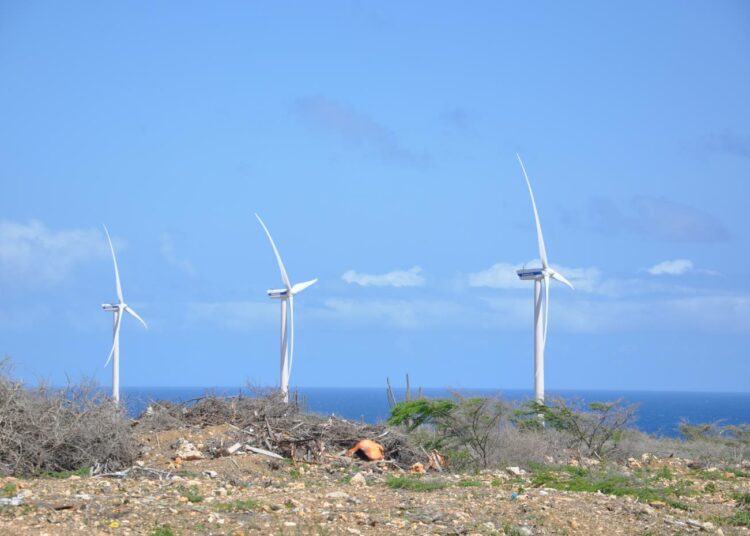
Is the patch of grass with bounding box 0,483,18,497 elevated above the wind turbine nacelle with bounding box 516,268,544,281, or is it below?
below

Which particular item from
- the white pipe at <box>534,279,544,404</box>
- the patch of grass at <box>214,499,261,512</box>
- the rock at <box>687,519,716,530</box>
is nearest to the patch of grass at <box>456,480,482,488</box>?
the rock at <box>687,519,716,530</box>

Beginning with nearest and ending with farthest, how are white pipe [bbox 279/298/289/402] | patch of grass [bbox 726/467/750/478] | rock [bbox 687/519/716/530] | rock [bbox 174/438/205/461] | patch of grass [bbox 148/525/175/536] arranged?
1. patch of grass [bbox 148/525/175/536]
2. rock [bbox 687/519/716/530]
3. rock [bbox 174/438/205/461]
4. patch of grass [bbox 726/467/750/478]
5. white pipe [bbox 279/298/289/402]

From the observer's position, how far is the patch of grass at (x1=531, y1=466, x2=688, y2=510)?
15.1 meters

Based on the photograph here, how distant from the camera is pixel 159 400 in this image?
848 inches

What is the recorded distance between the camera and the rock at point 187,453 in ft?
57.4

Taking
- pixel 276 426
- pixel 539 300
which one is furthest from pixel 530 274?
pixel 276 426

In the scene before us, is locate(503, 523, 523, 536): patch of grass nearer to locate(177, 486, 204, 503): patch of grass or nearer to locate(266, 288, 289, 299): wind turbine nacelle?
locate(177, 486, 204, 503): patch of grass

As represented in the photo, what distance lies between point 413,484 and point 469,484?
3.66 ft

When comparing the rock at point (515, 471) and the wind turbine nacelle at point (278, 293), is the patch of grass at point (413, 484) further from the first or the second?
the wind turbine nacelle at point (278, 293)

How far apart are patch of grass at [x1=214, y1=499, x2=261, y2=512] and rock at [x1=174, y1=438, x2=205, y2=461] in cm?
467

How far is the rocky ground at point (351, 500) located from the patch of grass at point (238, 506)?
0.01 meters

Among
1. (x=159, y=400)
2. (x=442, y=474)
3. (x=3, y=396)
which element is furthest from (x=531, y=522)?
→ (x=159, y=400)

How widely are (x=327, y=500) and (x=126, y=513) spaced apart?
273cm

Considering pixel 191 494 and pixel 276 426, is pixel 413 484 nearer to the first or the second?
pixel 191 494
